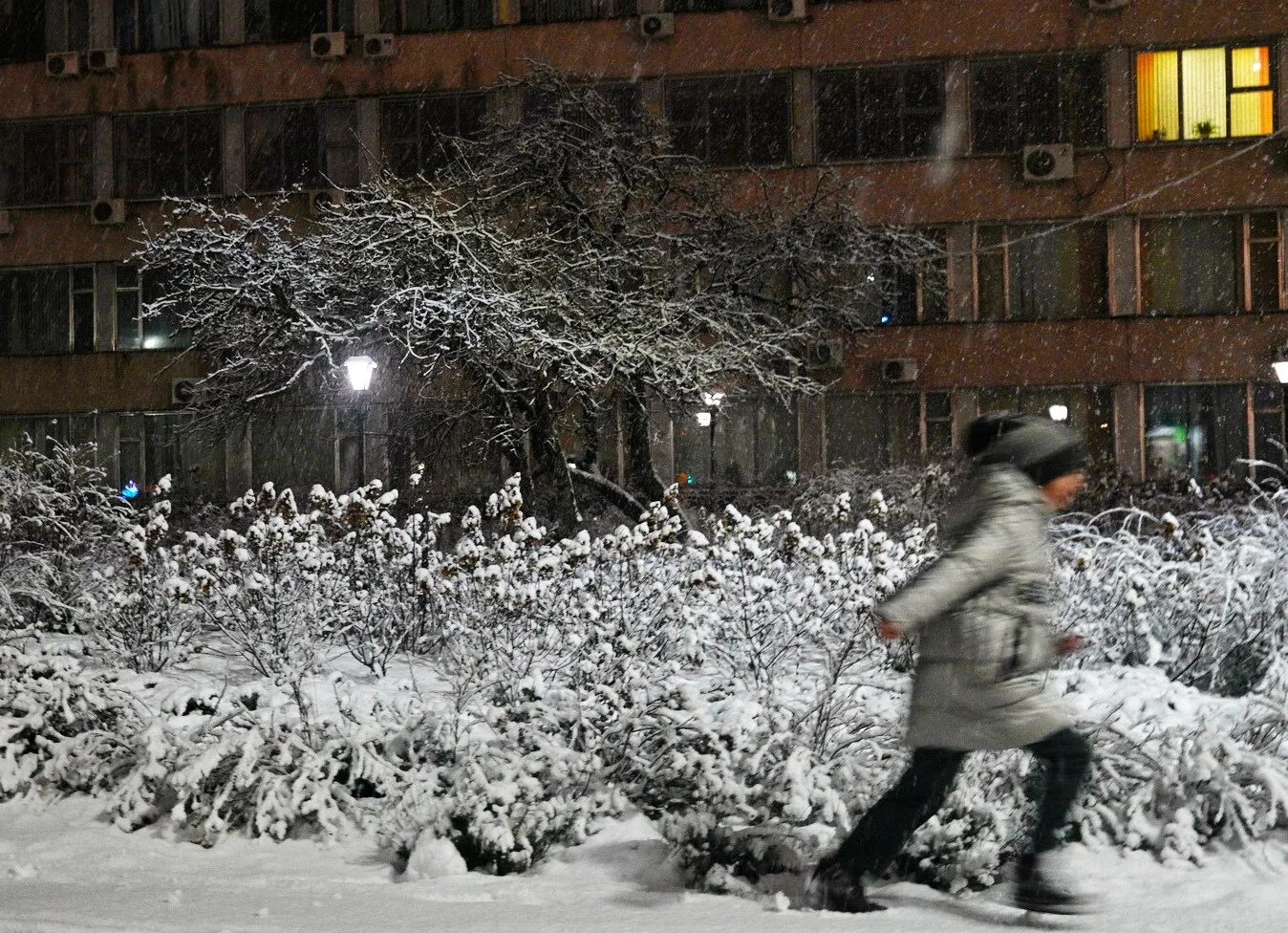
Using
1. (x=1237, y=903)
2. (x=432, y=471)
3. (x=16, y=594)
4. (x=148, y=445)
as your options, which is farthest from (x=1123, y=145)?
(x=1237, y=903)

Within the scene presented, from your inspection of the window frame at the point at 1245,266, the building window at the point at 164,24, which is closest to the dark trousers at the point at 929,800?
the window frame at the point at 1245,266

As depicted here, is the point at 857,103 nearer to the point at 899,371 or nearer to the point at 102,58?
the point at 899,371

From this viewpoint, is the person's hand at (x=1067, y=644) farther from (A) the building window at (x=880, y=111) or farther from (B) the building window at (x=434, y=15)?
(B) the building window at (x=434, y=15)

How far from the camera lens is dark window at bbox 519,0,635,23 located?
103ft

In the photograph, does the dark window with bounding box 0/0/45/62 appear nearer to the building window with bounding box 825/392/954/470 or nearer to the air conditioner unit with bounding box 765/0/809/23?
the air conditioner unit with bounding box 765/0/809/23

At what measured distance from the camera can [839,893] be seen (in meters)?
5.16

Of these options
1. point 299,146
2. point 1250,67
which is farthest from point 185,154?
point 1250,67

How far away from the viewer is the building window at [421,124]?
31.7 m

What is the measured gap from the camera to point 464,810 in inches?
238

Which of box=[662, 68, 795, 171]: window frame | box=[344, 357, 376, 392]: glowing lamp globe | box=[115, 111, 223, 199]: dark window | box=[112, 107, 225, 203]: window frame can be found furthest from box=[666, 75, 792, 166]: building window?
box=[344, 357, 376, 392]: glowing lamp globe

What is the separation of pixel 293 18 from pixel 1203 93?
18921 mm

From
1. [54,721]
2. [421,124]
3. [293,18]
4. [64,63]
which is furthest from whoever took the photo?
[64,63]

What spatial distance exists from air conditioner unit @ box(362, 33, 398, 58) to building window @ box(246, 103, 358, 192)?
128cm

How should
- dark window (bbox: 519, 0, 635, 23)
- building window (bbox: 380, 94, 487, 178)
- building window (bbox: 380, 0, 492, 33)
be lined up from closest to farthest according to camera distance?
dark window (bbox: 519, 0, 635, 23), building window (bbox: 380, 94, 487, 178), building window (bbox: 380, 0, 492, 33)
